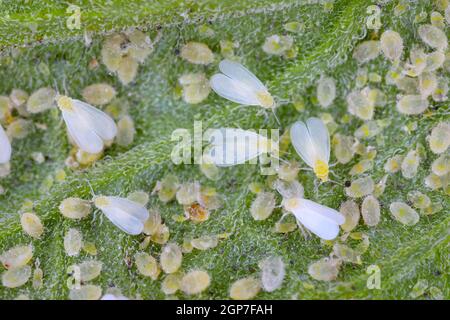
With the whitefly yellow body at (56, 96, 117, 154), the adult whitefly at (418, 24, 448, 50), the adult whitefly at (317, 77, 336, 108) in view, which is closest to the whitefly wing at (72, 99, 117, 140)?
the whitefly yellow body at (56, 96, 117, 154)

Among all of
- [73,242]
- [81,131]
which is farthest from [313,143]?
[73,242]

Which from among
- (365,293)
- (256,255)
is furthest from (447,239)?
(256,255)

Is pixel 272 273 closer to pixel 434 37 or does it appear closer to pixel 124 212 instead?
pixel 124 212

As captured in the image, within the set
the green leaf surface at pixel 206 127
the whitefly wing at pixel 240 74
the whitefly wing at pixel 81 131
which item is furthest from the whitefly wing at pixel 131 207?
the whitefly wing at pixel 240 74

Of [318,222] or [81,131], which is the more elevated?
[81,131]

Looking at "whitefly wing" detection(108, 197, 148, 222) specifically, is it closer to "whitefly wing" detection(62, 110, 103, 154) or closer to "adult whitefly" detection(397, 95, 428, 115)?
"whitefly wing" detection(62, 110, 103, 154)

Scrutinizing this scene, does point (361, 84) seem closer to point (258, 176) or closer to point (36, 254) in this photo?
point (258, 176)
